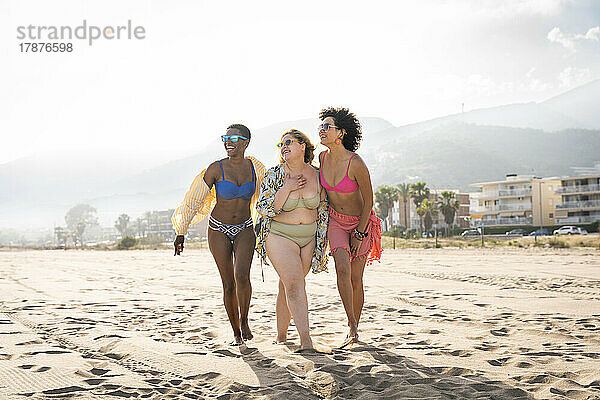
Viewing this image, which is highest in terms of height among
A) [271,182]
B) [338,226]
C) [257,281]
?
[271,182]

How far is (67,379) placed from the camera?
417 cm

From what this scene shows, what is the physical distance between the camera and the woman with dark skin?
568cm

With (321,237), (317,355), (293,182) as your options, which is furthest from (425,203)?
(317,355)

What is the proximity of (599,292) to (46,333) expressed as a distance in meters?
8.71

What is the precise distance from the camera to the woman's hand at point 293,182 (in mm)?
5211

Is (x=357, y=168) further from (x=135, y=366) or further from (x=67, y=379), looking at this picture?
(x=67, y=379)

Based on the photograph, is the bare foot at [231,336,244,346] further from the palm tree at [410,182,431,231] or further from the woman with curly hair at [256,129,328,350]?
the palm tree at [410,182,431,231]

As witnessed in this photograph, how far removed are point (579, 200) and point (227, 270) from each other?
6901cm

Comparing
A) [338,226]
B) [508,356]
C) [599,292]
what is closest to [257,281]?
[599,292]

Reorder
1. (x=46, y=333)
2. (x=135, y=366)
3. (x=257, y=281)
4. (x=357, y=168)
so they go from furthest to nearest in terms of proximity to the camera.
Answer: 1. (x=257, y=281)
2. (x=46, y=333)
3. (x=357, y=168)
4. (x=135, y=366)

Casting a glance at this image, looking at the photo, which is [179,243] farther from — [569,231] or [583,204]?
[583,204]

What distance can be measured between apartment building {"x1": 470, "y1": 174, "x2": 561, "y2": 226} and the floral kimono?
217 ft

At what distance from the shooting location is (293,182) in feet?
17.2

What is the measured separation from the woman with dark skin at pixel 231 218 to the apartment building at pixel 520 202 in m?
66.1
